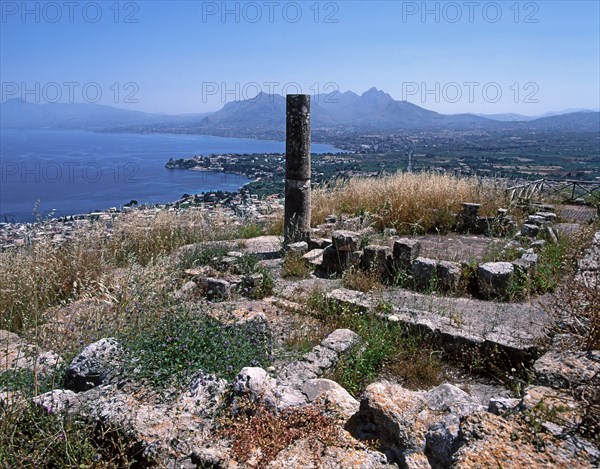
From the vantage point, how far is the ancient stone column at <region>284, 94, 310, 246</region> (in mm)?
9492

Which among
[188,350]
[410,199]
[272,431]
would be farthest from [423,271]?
[272,431]

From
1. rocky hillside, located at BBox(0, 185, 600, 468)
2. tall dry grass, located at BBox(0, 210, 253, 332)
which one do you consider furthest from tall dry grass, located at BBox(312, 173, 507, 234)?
tall dry grass, located at BBox(0, 210, 253, 332)

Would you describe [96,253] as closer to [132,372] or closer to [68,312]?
[68,312]

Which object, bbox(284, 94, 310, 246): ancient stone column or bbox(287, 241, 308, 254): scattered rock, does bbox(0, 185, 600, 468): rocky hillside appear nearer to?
bbox(287, 241, 308, 254): scattered rock

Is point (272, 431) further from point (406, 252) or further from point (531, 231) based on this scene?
point (531, 231)

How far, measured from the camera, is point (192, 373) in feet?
12.0

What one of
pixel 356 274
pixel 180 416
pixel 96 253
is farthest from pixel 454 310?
pixel 96 253

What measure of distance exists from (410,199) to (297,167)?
395 centimetres

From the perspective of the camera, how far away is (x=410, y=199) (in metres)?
11.9

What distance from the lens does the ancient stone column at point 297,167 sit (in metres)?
9.49

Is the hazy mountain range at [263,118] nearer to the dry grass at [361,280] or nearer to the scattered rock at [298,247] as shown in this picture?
the scattered rock at [298,247]

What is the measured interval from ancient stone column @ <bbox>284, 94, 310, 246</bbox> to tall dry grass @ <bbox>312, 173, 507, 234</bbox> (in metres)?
2.42

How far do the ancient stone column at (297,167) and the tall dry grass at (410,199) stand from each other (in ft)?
7.93

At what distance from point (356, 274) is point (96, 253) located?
5131 mm
